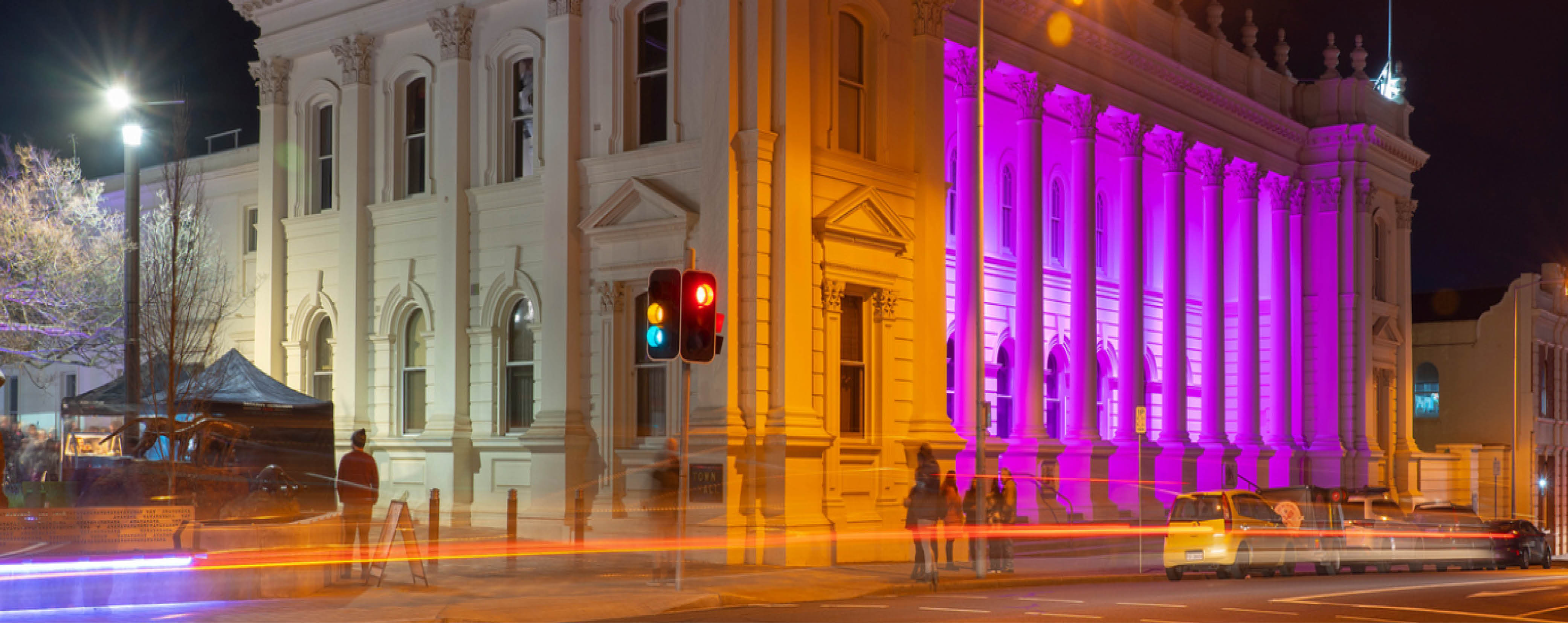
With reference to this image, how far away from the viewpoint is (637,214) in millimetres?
25875

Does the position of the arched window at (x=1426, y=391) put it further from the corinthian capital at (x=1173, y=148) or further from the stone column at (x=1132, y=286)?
the stone column at (x=1132, y=286)

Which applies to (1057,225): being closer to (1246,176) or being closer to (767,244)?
(1246,176)

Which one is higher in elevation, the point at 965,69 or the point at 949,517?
the point at 965,69

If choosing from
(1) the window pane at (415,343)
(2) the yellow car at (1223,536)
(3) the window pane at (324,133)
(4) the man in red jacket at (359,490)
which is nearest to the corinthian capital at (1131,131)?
(2) the yellow car at (1223,536)

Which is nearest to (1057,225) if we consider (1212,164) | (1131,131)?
(1131,131)

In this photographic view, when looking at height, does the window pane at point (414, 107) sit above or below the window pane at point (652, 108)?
above

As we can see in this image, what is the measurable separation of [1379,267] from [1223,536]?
1084 inches

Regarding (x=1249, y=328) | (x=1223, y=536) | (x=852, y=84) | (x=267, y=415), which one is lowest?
(x=1223, y=536)

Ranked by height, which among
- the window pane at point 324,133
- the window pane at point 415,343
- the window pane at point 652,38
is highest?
the window pane at point 652,38

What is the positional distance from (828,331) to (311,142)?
1340cm

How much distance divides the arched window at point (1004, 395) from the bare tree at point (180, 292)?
17487mm

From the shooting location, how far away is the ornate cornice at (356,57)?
103ft

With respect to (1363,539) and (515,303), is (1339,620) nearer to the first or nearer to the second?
(1363,539)

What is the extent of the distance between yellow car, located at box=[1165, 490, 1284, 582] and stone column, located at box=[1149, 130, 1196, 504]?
13.4 meters
